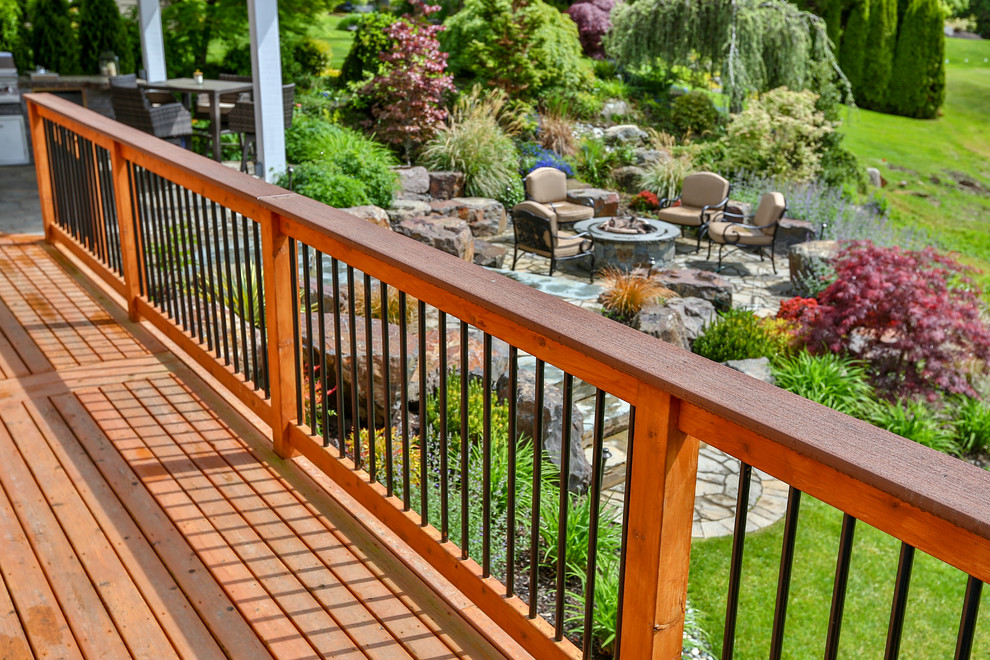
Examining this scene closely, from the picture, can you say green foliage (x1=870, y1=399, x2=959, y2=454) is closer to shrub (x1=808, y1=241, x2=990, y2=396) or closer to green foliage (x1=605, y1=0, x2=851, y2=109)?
shrub (x1=808, y1=241, x2=990, y2=396)

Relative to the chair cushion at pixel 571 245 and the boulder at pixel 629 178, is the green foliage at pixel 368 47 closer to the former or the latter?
the boulder at pixel 629 178

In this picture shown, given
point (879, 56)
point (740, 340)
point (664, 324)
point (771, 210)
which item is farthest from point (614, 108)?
point (879, 56)

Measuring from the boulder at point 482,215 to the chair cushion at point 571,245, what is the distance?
1.66 metres

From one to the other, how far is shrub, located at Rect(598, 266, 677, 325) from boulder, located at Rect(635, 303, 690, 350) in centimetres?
38

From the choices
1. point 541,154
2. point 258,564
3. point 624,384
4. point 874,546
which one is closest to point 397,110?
point 541,154

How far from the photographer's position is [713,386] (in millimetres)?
1461

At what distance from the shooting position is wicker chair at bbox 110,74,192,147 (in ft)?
28.9

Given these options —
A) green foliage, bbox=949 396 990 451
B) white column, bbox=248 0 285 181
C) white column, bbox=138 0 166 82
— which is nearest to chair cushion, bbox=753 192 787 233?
green foliage, bbox=949 396 990 451

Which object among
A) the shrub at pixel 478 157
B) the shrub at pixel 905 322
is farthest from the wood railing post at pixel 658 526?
the shrub at pixel 478 157

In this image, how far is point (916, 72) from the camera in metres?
23.7

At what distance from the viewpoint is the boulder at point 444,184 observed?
1148 centimetres

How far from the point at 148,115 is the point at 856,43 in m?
19.4

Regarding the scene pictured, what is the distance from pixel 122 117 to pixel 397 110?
3902mm

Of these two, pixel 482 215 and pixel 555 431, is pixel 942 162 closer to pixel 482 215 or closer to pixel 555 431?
pixel 482 215
